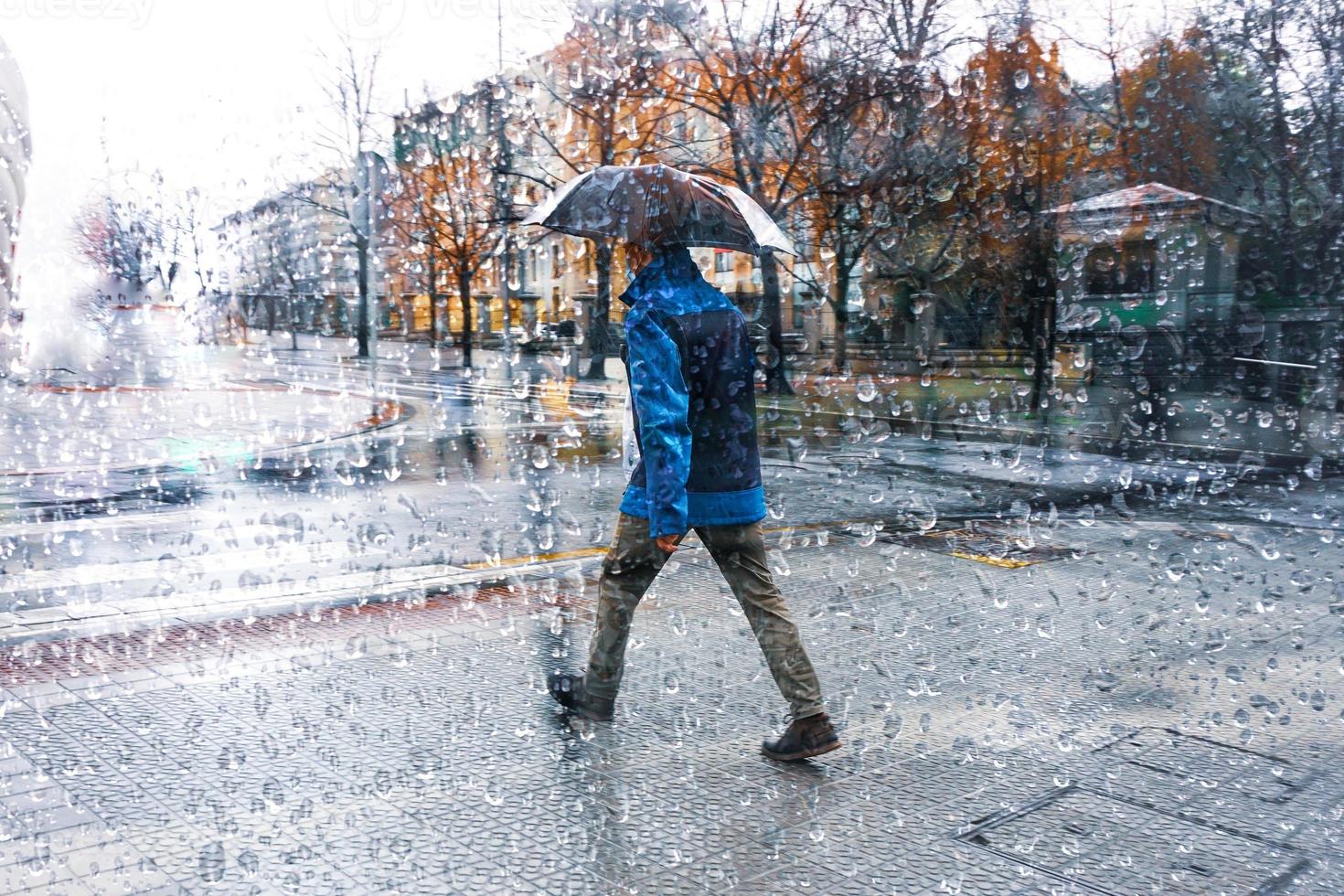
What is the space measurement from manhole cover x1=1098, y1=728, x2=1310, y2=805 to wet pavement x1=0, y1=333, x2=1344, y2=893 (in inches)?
0.7

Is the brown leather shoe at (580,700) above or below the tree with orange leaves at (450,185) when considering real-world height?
below

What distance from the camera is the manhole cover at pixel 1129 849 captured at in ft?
10.4

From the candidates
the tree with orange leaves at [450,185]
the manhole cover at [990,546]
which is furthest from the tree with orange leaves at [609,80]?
the manhole cover at [990,546]

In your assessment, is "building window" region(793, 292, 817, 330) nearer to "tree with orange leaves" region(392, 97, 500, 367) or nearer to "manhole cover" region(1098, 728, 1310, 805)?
"tree with orange leaves" region(392, 97, 500, 367)

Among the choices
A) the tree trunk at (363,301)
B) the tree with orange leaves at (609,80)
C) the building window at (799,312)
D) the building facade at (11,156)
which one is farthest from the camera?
the building window at (799,312)

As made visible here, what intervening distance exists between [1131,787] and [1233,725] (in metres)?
0.90

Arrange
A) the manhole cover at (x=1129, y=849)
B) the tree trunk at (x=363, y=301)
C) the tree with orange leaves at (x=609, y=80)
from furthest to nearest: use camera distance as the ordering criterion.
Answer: the tree trunk at (x=363, y=301) < the tree with orange leaves at (x=609, y=80) < the manhole cover at (x=1129, y=849)

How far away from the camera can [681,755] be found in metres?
4.02

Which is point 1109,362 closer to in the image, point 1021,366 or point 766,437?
point 766,437

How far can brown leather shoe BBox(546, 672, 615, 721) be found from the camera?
14.0 ft

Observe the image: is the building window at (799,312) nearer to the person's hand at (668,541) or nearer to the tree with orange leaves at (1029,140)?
the tree with orange leaves at (1029,140)

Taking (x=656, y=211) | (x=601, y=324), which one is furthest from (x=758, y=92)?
(x=656, y=211)

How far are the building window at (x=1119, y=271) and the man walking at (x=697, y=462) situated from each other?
55.3 feet

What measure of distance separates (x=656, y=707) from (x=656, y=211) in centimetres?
193
